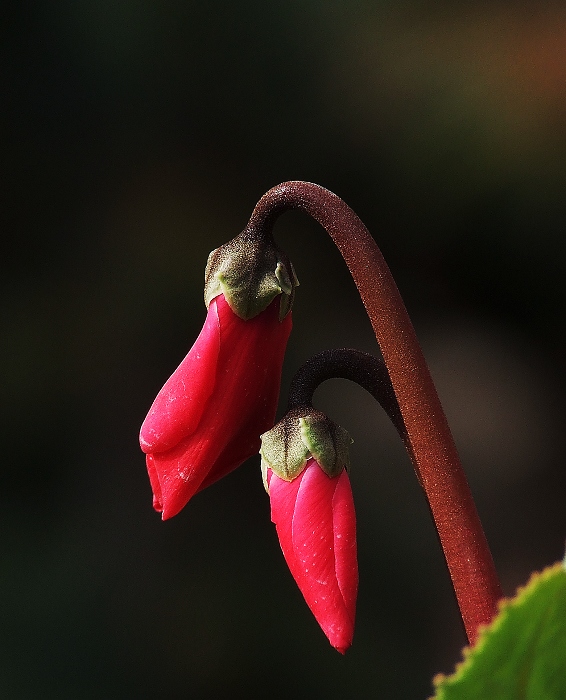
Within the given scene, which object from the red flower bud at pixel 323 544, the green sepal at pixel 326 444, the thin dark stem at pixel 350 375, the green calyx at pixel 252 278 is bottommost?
the red flower bud at pixel 323 544

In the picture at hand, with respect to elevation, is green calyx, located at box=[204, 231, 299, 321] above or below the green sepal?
above

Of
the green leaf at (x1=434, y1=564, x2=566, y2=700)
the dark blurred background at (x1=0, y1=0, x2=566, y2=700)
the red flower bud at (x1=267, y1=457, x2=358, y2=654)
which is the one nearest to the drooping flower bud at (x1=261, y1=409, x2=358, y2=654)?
the red flower bud at (x1=267, y1=457, x2=358, y2=654)

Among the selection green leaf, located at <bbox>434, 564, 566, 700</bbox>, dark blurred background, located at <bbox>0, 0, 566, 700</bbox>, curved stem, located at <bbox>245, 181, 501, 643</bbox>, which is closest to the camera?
green leaf, located at <bbox>434, 564, 566, 700</bbox>

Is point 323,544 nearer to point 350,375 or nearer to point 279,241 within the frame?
point 350,375

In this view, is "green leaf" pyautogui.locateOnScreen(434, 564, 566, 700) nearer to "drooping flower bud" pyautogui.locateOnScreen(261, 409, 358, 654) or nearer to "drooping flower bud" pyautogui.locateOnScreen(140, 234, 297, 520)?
"drooping flower bud" pyautogui.locateOnScreen(261, 409, 358, 654)

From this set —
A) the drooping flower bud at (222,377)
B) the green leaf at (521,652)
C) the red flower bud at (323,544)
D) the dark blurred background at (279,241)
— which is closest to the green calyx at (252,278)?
the drooping flower bud at (222,377)

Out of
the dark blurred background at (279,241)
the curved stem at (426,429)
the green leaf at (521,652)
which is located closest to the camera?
the green leaf at (521,652)

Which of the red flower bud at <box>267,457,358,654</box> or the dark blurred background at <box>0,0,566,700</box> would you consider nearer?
the red flower bud at <box>267,457,358,654</box>

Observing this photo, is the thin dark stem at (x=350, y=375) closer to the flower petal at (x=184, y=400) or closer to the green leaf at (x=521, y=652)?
the flower petal at (x=184, y=400)
